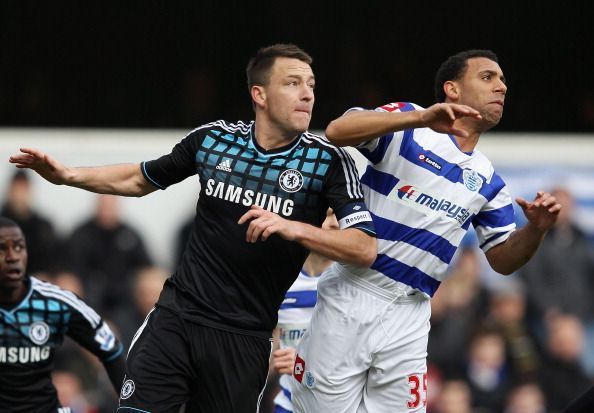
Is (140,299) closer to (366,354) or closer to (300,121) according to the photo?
(366,354)

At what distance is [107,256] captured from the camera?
12266mm

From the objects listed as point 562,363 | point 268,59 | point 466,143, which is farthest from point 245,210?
point 562,363

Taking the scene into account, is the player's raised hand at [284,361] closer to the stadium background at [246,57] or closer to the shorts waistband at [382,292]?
the shorts waistband at [382,292]

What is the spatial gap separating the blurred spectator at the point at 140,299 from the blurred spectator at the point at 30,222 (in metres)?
0.79

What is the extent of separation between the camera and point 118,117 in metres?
13.7

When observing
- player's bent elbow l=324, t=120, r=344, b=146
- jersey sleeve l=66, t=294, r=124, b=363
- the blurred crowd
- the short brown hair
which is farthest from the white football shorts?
the blurred crowd


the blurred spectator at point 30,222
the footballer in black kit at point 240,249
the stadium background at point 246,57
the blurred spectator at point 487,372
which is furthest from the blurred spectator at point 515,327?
the footballer in black kit at point 240,249

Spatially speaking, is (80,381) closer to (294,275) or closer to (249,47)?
(249,47)

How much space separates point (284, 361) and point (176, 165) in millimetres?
1401

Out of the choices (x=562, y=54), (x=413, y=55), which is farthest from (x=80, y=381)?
(x=562, y=54)

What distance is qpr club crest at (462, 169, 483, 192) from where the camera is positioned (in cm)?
683

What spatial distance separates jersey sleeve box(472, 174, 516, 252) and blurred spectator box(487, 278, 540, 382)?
570 cm

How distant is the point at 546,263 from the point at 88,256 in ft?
14.6

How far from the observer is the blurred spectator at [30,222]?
12172 millimetres
